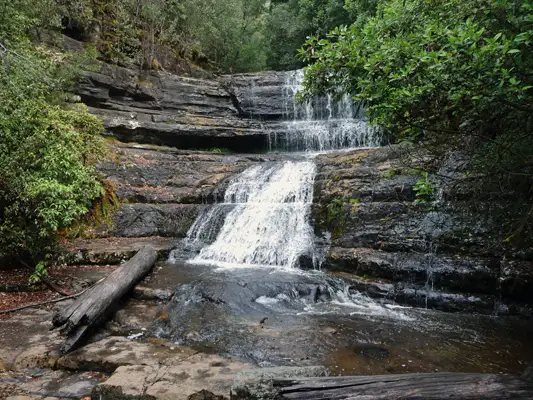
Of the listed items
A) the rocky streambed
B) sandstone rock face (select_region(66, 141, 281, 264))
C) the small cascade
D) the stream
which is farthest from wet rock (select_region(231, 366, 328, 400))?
the small cascade

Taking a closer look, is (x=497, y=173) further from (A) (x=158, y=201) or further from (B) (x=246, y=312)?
(A) (x=158, y=201)

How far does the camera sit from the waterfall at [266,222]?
9312 mm

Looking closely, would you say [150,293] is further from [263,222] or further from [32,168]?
[263,222]

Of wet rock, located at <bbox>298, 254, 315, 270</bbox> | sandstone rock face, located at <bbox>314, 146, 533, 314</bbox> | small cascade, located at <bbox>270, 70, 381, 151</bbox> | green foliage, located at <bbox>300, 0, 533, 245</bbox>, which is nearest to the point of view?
green foliage, located at <bbox>300, 0, 533, 245</bbox>

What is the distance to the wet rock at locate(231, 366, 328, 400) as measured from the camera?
113 inches

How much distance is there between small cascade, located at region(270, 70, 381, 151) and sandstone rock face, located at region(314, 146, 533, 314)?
601 cm

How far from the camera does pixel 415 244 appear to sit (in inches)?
298

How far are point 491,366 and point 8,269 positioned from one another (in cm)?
872

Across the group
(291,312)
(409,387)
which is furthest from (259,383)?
(291,312)

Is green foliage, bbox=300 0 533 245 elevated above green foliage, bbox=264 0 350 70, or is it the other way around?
green foliage, bbox=264 0 350 70

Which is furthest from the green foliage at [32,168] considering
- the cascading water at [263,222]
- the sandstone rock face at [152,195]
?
the cascading water at [263,222]

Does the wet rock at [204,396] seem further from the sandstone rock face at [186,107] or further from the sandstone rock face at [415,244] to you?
the sandstone rock face at [186,107]

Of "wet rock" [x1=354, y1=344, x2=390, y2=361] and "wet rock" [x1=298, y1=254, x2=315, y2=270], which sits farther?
"wet rock" [x1=298, y1=254, x2=315, y2=270]

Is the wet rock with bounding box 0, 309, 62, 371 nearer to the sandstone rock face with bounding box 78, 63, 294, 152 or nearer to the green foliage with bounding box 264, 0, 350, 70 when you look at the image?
the sandstone rock face with bounding box 78, 63, 294, 152
